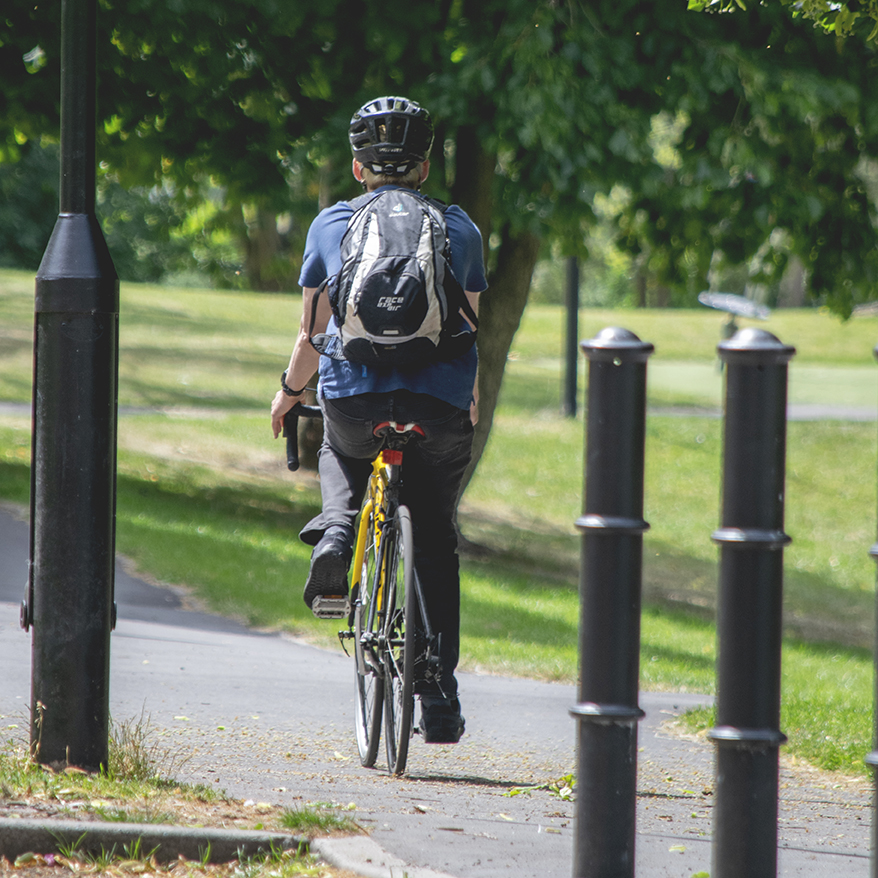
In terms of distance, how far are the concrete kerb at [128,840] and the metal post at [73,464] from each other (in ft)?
1.59

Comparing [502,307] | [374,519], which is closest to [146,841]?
[374,519]

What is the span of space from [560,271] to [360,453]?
192 feet

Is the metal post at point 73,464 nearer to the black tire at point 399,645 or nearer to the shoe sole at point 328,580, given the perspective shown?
the shoe sole at point 328,580

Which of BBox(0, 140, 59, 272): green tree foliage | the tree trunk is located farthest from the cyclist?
BBox(0, 140, 59, 272): green tree foliage

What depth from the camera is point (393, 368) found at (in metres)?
3.90

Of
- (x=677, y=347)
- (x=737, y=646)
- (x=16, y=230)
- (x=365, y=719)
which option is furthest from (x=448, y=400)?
(x=16, y=230)

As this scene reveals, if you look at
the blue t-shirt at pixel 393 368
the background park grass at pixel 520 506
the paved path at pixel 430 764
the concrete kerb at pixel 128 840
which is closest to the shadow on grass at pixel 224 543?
the background park grass at pixel 520 506

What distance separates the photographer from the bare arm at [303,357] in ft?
13.4

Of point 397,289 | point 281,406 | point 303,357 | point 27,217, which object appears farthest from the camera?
point 27,217

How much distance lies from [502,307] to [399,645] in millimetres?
7263

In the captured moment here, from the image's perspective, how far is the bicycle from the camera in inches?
151

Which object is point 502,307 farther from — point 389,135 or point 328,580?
point 328,580

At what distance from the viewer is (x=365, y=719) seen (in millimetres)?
4230

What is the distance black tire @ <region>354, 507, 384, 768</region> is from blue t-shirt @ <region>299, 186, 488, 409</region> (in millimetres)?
461
